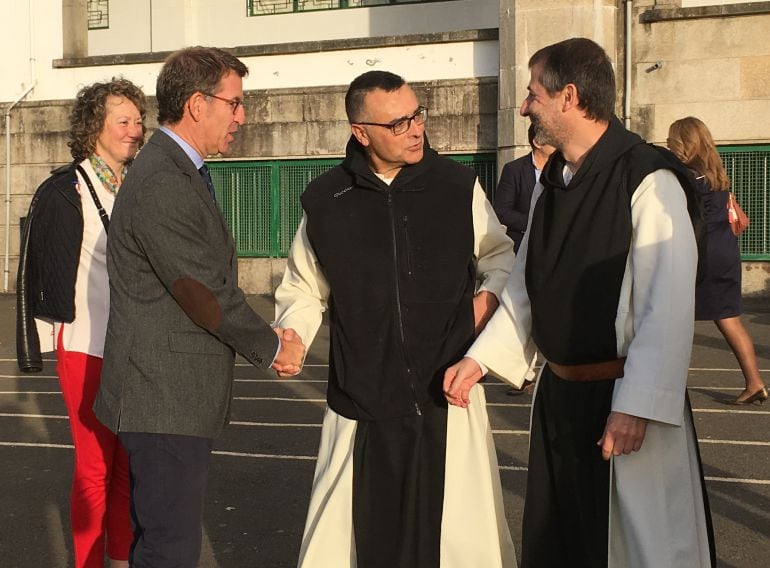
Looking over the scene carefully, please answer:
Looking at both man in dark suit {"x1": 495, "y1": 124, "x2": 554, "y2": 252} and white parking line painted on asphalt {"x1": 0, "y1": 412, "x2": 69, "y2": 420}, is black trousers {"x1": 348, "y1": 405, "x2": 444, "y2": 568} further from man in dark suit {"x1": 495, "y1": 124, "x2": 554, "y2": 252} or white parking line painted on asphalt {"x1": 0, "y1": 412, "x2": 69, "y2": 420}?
white parking line painted on asphalt {"x1": 0, "y1": 412, "x2": 69, "y2": 420}

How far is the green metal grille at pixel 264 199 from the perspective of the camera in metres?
18.8

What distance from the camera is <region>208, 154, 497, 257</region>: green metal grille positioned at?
18.8 metres

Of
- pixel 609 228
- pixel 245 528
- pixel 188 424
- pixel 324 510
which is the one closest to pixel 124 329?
pixel 188 424

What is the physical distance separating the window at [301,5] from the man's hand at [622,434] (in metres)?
18.7

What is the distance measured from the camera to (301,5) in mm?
22906

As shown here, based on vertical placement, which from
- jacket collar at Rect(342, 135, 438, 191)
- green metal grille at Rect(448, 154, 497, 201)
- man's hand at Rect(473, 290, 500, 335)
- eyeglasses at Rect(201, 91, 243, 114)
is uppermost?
green metal grille at Rect(448, 154, 497, 201)

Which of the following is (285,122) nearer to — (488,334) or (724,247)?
(724,247)

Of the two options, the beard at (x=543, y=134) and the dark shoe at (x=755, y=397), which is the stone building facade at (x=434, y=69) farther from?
the beard at (x=543, y=134)

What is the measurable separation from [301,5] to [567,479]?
65.5 feet

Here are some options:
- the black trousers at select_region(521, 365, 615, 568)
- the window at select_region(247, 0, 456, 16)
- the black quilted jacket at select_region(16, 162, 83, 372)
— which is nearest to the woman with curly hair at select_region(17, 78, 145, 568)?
the black quilted jacket at select_region(16, 162, 83, 372)

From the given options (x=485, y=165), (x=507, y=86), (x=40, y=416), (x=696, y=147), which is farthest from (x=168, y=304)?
(x=485, y=165)

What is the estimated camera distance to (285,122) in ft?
60.9

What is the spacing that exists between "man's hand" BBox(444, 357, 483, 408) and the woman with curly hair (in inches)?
58.2

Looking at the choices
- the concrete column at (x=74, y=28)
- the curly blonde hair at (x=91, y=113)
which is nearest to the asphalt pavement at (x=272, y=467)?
the curly blonde hair at (x=91, y=113)
